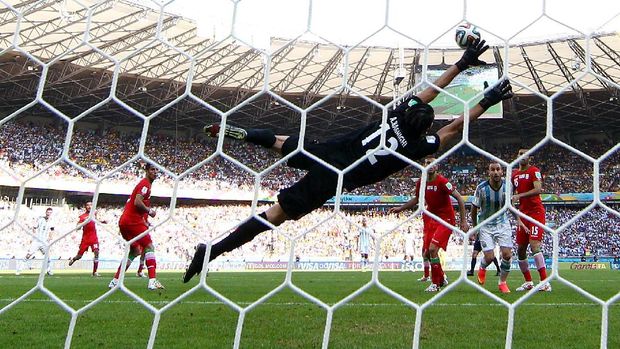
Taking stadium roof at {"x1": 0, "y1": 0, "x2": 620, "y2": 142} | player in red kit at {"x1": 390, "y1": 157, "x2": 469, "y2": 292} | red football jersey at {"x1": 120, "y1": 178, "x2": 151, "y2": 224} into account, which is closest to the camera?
player in red kit at {"x1": 390, "y1": 157, "x2": 469, "y2": 292}

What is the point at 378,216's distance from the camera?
24281 mm

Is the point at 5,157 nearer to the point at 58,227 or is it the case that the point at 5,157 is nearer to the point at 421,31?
the point at 58,227

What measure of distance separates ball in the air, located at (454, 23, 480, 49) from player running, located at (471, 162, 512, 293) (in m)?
2.71

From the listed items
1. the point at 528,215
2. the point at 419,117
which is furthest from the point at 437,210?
the point at 419,117

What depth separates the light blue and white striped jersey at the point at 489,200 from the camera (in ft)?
19.1

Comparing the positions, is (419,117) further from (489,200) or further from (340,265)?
(340,265)

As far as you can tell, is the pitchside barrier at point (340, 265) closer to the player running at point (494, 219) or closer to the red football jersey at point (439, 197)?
the player running at point (494, 219)

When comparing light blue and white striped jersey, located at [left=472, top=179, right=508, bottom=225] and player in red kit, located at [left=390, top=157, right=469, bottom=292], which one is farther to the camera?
light blue and white striped jersey, located at [left=472, top=179, right=508, bottom=225]

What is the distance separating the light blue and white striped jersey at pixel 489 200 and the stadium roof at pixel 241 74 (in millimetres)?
12953

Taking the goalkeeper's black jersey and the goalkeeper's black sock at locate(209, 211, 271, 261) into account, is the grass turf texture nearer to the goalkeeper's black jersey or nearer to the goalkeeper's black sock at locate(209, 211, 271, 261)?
the goalkeeper's black sock at locate(209, 211, 271, 261)

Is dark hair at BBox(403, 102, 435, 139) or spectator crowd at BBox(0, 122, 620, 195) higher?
spectator crowd at BBox(0, 122, 620, 195)

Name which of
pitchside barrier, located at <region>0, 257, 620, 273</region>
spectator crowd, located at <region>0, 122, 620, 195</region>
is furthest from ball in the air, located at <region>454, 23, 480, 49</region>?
spectator crowd, located at <region>0, 122, 620, 195</region>

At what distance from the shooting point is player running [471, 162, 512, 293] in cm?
566

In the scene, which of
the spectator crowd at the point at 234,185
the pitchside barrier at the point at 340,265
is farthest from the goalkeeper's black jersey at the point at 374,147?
the pitchside barrier at the point at 340,265
